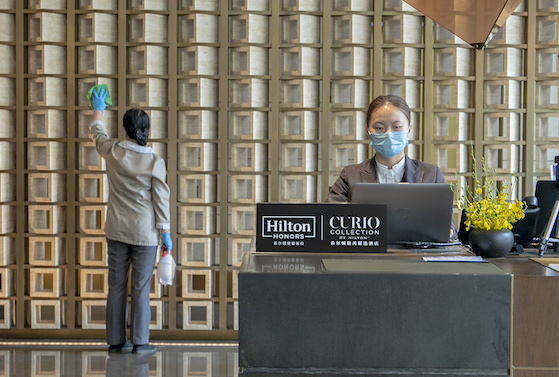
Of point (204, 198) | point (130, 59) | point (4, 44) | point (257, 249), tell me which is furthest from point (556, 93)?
point (4, 44)

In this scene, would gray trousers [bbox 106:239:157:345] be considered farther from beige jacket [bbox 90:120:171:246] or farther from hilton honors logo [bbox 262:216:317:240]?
hilton honors logo [bbox 262:216:317:240]

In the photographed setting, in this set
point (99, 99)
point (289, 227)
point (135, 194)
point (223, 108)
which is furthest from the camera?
point (223, 108)

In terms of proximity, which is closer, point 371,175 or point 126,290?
point 371,175

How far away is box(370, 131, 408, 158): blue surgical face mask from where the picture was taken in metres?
3.24

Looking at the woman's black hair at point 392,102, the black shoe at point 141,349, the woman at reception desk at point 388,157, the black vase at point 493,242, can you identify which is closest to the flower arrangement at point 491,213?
the black vase at point 493,242

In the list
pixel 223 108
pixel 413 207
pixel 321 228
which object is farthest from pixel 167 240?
pixel 321 228

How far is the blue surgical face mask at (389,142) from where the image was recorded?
3238 millimetres

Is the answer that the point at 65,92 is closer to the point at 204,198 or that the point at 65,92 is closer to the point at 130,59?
the point at 130,59

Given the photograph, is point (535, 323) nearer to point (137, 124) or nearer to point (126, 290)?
point (137, 124)

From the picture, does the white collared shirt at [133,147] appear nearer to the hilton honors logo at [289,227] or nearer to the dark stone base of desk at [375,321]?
the hilton honors logo at [289,227]

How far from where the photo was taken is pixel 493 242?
231 cm

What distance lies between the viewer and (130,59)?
4898 mm

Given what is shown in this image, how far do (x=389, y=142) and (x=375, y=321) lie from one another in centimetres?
171

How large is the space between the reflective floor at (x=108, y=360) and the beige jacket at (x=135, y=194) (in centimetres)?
83
